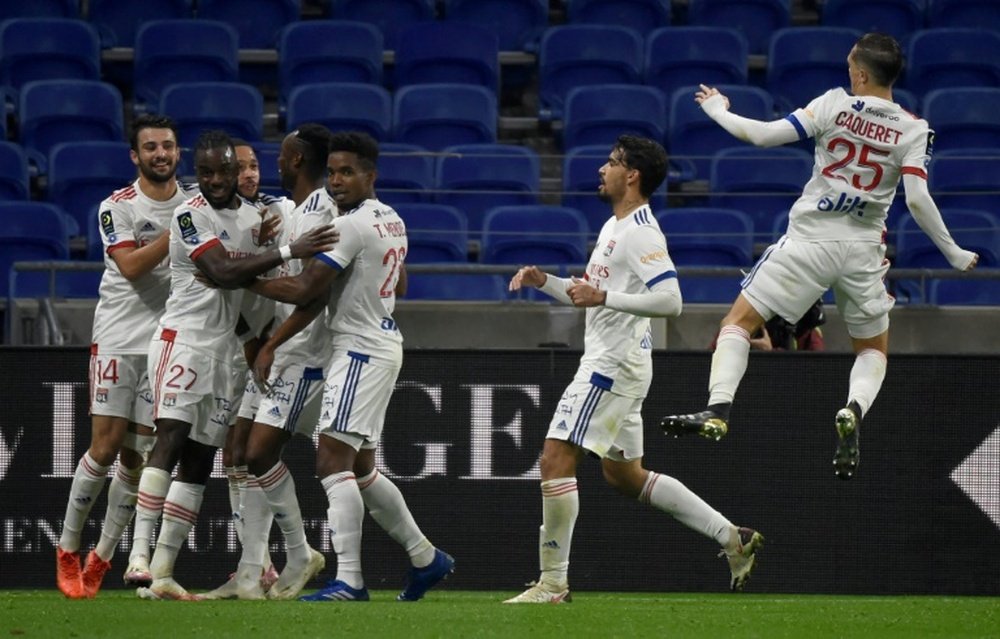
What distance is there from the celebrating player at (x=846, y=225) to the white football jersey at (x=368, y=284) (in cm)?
151

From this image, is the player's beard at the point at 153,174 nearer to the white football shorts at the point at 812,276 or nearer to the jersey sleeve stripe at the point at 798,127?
the white football shorts at the point at 812,276

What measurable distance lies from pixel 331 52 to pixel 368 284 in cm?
749

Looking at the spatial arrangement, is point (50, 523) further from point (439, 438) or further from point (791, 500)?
point (791, 500)

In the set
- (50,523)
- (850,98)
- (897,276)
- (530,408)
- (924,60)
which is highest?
(924,60)

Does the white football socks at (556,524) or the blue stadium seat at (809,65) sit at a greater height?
the blue stadium seat at (809,65)

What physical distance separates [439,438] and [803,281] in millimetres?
3090

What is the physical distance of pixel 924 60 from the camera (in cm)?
1596

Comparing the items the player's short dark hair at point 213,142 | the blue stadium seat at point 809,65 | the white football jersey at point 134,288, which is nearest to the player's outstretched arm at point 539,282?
the player's short dark hair at point 213,142

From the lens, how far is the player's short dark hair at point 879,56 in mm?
8141

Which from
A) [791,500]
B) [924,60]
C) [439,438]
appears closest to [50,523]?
[439,438]

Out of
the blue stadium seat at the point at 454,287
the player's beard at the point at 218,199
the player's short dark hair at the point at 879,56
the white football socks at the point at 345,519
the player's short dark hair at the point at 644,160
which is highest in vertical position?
the player's short dark hair at the point at 879,56

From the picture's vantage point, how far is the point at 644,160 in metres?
Result: 8.73

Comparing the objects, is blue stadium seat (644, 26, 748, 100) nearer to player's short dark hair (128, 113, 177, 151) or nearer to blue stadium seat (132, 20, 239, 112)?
blue stadium seat (132, 20, 239, 112)

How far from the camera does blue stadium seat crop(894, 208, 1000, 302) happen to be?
13.2m
